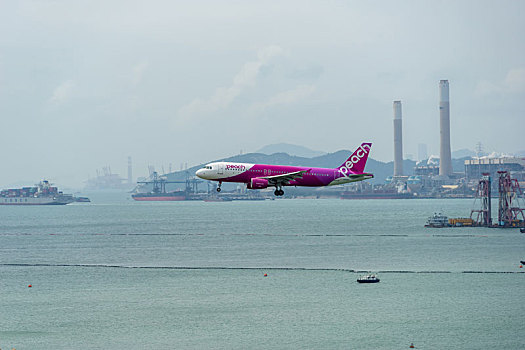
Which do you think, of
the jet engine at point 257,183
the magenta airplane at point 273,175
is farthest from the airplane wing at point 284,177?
the jet engine at point 257,183

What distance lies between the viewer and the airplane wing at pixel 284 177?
346 ft

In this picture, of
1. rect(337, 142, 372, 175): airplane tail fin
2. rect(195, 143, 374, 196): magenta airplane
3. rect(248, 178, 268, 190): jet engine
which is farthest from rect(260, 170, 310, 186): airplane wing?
rect(337, 142, 372, 175): airplane tail fin

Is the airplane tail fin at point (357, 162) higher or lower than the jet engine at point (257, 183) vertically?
higher

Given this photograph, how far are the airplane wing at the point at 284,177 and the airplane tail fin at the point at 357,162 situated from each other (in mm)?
9431

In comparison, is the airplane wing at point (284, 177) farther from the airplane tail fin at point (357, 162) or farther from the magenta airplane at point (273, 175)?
the airplane tail fin at point (357, 162)

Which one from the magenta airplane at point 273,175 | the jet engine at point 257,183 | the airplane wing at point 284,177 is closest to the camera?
the airplane wing at point 284,177

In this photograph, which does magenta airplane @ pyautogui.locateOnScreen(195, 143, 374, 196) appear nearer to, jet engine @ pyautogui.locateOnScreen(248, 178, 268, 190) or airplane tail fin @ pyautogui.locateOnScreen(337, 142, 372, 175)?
jet engine @ pyautogui.locateOnScreen(248, 178, 268, 190)

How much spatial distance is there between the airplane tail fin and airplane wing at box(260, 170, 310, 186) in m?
9.43

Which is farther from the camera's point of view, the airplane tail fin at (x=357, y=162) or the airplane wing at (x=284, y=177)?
the airplane tail fin at (x=357, y=162)

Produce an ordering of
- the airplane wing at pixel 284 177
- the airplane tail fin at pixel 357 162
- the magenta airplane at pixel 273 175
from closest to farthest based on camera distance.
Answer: the airplane wing at pixel 284 177, the magenta airplane at pixel 273 175, the airplane tail fin at pixel 357 162

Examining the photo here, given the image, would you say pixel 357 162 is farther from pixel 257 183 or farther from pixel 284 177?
pixel 257 183

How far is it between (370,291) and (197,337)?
58.4m

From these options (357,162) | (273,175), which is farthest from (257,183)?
(357,162)

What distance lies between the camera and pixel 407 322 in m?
167
